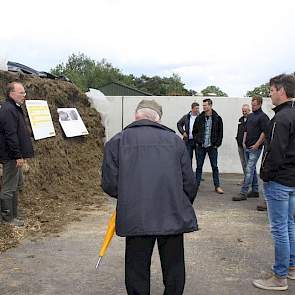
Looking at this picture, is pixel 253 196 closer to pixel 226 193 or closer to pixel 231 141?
pixel 226 193

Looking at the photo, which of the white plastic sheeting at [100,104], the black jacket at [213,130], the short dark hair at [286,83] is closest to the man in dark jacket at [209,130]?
the black jacket at [213,130]

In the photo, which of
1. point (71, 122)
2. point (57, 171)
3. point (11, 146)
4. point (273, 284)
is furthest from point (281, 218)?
point (71, 122)

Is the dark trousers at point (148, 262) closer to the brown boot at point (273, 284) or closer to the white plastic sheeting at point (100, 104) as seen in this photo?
the brown boot at point (273, 284)

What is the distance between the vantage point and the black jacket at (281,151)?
418 cm

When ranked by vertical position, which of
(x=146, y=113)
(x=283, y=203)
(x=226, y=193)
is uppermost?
(x=146, y=113)

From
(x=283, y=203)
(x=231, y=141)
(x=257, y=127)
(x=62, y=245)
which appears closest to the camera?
(x=283, y=203)

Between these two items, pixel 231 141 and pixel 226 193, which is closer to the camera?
pixel 226 193

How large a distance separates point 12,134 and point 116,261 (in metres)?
2.29

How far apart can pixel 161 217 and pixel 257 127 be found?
556 centimetres

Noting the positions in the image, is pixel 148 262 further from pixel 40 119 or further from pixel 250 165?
pixel 40 119

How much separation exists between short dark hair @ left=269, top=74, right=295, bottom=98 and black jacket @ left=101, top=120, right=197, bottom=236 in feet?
4.54

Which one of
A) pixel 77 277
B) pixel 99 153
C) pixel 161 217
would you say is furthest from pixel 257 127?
pixel 161 217

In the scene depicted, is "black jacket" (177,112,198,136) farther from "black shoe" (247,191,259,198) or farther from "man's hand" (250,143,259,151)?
"man's hand" (250,143,259,151)

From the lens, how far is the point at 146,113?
3.62 metres
